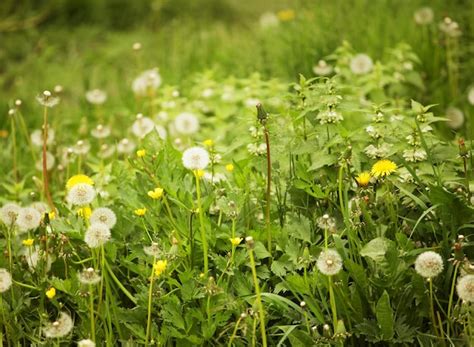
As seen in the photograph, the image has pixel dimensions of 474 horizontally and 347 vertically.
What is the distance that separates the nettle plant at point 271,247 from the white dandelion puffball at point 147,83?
1.23 metres

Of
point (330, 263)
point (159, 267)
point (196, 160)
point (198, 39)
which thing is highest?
point (196, 160)

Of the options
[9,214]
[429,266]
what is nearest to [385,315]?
[429,266]

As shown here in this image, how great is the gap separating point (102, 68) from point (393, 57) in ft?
9.65

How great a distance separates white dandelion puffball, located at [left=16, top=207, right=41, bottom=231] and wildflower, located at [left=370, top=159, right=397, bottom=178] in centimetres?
106

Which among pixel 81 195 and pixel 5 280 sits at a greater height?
pixel 81 195

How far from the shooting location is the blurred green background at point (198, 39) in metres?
4.35

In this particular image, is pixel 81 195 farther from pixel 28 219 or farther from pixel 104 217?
pixel 28 219

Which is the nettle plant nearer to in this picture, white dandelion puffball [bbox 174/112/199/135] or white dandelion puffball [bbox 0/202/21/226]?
white dandelion puffball [bbox 0/202/21/226]

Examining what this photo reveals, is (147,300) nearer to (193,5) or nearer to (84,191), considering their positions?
(84,191)

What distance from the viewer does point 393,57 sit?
4.02m

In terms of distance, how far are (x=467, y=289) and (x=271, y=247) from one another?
640 millimetres

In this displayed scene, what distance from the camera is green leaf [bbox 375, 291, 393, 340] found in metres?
1.92

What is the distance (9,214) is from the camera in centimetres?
226

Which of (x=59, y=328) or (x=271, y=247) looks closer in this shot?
(x=59, y=328)
